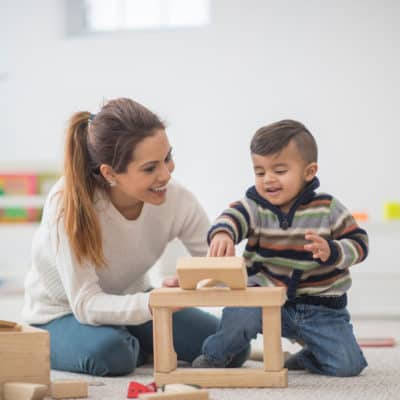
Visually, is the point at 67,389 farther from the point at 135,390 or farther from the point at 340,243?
the point at 340,243

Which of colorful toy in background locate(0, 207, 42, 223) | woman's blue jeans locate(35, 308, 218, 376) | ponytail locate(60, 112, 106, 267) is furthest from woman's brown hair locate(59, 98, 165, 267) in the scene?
colorful toy in background locate(0, 207, 42, 223)

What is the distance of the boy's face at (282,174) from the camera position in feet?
4.78

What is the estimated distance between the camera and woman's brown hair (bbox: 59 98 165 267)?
5.10ft

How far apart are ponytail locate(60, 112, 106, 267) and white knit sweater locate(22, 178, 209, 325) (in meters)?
0.02

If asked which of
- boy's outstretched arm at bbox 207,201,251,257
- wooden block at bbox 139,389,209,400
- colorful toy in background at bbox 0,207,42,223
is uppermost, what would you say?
boy's outstretched arm at bbox 207,201,251,257

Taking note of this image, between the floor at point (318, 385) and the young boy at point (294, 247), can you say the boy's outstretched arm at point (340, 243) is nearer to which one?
the young boy at point (294, 247)

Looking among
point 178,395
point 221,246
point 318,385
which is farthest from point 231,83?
point 178,395

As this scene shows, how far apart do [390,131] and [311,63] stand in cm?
41

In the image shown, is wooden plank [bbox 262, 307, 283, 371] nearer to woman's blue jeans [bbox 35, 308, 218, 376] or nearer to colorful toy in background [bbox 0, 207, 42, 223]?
woman's blue jeans [bbox 35, 308, 218, 376]

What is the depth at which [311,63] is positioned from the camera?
3277 mm

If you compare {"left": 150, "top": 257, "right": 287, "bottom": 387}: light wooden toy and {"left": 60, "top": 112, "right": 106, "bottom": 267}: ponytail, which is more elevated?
{"left": 60, "top": 112, "right": 106, "bottom": 267}: ponytail

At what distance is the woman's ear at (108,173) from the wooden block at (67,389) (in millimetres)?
435

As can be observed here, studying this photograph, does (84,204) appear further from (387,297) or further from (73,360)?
(387,297)

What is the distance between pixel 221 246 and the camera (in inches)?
56.0
